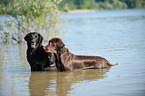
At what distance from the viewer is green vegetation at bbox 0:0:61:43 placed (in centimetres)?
1652

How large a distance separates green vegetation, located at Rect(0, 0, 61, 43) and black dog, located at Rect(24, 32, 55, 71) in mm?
6748

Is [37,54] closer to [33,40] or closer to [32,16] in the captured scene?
[33,40]

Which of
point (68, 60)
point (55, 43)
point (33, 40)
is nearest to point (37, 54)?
point (33, 40)

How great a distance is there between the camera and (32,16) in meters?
17.3

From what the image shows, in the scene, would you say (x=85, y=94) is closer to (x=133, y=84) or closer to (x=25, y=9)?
(x=133, y=84)

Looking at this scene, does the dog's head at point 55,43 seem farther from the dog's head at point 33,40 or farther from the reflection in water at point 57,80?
the reflection in water at point 57,80

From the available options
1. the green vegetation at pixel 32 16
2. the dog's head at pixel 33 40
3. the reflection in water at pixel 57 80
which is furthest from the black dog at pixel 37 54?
the green vegetation at pixel 32 16

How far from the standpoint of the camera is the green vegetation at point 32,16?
16516 mm

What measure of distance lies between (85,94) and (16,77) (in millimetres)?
3070

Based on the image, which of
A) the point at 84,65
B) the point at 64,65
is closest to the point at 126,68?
the point at 84,65

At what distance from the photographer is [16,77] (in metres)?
Answer: 9.20

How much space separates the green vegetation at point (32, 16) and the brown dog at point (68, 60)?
23.8 feet

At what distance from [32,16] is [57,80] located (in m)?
9.28

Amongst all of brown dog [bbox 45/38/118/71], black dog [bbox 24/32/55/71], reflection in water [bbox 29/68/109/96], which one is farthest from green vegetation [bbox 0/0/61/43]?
reflection in water [bbox 29/68/109/96]
